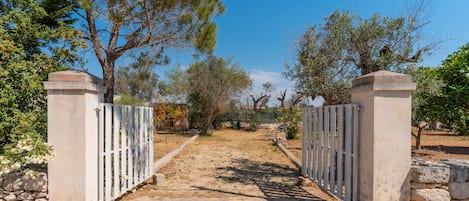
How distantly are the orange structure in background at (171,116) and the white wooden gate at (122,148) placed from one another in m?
11.4

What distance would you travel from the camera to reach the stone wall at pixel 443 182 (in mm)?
3352

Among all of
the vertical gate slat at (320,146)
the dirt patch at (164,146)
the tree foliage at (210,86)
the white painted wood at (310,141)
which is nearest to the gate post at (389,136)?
the vertical gate slat at (320,146)

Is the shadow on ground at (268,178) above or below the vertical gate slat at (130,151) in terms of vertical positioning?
below

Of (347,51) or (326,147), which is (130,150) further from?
(347,51)

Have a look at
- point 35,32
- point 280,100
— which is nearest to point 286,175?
point 35,32

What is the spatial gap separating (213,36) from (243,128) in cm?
1622

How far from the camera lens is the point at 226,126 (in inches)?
930

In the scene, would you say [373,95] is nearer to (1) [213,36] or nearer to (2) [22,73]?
(1) [213,36]

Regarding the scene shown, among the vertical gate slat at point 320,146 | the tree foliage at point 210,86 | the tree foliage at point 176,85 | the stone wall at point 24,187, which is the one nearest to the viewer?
the stone wall at point 24,187

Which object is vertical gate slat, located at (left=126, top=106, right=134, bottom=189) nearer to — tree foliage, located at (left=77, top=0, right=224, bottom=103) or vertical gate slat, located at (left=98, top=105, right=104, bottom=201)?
vertical gate slat, located at (left=98, top=105, right=104, bottom=201)

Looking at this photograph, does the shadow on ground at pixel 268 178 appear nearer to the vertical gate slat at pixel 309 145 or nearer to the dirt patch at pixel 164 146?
the vertical gate slat at pixel 309 145

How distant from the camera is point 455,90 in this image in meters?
7.67

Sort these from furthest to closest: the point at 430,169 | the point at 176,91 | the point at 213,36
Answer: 1. the point at 176,91
2. the point at 213,36
3. the point at 430,169

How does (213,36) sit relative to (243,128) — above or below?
above
